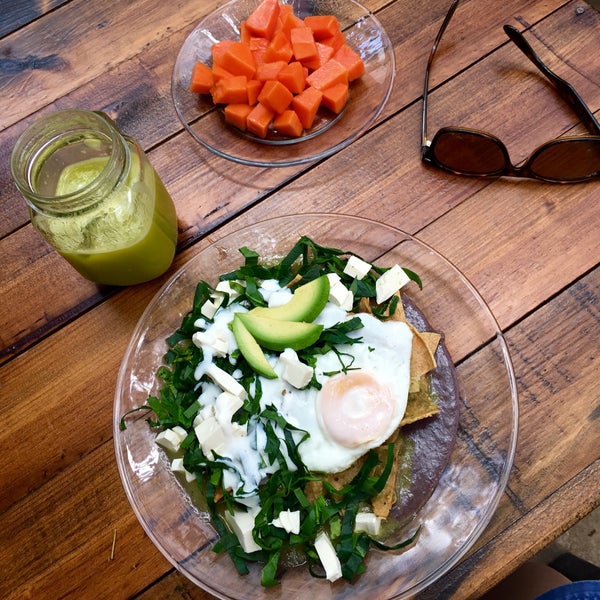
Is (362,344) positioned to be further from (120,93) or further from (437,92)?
(120,93)

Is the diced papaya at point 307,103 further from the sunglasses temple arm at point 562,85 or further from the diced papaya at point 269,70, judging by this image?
the sunglasses temple arm at point 562,85

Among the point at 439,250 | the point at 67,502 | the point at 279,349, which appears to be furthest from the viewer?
the point at 439,250

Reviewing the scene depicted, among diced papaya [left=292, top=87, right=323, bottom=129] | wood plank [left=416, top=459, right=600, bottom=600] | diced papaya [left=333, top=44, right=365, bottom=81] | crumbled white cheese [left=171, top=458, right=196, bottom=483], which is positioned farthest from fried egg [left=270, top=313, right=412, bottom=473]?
diced papaya [left=333, top=44, right=365, bottom=81]

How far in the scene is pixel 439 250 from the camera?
150 cm

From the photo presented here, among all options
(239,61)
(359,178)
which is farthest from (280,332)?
(239,61)

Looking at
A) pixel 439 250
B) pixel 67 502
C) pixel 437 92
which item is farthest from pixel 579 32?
pixel 67 502

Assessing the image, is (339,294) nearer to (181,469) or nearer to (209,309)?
(209,309)

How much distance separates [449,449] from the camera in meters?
1.30

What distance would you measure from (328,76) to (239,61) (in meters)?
0.21

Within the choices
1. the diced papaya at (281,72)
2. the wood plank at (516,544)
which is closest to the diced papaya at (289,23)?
the diced papaya at (281,72)

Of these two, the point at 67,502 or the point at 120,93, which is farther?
the point at 120,93

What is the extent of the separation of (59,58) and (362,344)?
3.66 feet

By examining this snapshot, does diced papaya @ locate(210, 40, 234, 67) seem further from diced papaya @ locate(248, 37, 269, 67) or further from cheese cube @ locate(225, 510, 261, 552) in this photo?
cheese cube @ locate(225, 510, 261, 552)

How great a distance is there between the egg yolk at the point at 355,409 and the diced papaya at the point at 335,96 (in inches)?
26.9
